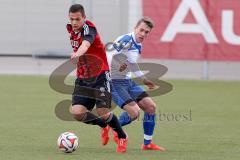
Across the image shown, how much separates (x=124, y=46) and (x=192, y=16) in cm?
983

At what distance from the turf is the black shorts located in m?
0.59

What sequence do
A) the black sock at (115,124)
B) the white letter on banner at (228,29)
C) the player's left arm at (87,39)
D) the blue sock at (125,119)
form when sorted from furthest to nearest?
the white letter on banner at (228,29)
the blue sock at (125,119)
the black sock at (115,124)
the player's left arm at (87,39)

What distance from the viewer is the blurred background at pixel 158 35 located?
63.3 feet

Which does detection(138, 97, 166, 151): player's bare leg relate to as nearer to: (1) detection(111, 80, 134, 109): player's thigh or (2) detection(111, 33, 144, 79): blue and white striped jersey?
(1) detection(111, 80, 134, 109): player's thigh

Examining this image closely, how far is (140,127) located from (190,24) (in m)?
7.89

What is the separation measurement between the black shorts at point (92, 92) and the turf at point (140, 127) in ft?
1.94

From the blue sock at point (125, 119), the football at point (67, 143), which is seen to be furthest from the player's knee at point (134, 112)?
the football at point (67, 143)

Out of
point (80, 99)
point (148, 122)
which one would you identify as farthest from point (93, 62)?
point (148, 122)

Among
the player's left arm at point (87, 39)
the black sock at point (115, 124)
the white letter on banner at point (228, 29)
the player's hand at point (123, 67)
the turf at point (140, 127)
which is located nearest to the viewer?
the player's left arm at point (87, 39)

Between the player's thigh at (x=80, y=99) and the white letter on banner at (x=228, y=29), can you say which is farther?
the white letter on banner at (x=228, y=29)

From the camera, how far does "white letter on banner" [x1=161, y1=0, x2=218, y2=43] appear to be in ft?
63.3

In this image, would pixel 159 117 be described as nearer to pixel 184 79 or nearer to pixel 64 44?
pixel 184 79

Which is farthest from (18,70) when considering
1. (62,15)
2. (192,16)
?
(192,16)

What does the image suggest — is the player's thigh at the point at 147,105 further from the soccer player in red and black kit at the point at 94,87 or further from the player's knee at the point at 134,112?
the soccer player in red and black kit at the point at 94,87
